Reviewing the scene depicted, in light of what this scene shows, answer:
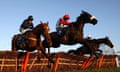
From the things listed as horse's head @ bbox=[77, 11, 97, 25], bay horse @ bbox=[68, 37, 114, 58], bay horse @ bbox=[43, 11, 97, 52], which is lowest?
bay horse @ bbox=[68, 37, 114, 58]

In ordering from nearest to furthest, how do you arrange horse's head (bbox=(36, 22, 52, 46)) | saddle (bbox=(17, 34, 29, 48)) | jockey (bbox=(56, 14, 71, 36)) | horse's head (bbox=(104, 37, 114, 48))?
horse's head (bbox=(36, 22, 52, 46)) → saddle (bbox=(17, 34, 29, 48)) → jockey (bbox=(56, 14, 71, 36)) → horse's head (bbox=(104, 37, 114, 48))

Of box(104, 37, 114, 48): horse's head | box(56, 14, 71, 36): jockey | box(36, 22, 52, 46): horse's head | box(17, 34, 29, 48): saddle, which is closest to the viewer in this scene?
box(36, 22, 52, 46): horse's head

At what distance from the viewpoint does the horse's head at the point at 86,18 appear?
25984 mm

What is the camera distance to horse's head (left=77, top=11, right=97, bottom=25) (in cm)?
2598

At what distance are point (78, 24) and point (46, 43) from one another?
230 inches

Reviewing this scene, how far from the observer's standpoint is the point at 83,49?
1076 inches

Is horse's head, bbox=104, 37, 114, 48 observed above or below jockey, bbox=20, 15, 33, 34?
below

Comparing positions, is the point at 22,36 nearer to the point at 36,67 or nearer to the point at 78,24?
the point at 36,67

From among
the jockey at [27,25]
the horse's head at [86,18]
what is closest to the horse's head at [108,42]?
the horse's head at [86,18]

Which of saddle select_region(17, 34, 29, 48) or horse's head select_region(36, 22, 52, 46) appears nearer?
horse's head select_region(36, 22, 52, 46)

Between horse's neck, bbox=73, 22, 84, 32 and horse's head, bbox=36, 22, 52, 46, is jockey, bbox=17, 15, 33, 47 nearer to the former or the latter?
horse's head, bbox=36, 22, 52, 46

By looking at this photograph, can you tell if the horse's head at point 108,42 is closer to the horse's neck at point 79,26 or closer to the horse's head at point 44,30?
the horse's neck at point 79,26

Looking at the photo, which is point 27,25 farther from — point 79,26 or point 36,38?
point 79,26

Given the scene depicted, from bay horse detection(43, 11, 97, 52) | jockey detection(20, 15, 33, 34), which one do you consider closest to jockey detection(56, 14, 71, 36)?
bay horse detection(43, 11, 97, 52)
